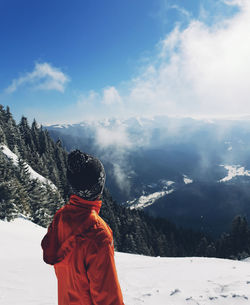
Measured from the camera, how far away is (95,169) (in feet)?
7.97

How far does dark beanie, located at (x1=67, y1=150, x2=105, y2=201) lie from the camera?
235cm

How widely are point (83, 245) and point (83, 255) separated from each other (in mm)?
114

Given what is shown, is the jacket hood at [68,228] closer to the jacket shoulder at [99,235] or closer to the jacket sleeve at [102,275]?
the jacket shoulder at [99,235]

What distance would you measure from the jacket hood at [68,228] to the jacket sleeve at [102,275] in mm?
222

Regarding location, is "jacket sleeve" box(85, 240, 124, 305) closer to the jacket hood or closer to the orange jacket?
the orange jacket

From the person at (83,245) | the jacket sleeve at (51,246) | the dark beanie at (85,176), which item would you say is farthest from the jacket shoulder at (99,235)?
the jacket sleeve at (51,246)

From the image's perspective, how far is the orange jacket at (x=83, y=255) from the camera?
209 centimetres

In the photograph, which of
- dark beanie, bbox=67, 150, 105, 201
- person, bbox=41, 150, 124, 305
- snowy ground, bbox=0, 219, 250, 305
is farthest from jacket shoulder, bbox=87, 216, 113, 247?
snowy ground, bbox=0, 219, 250, 305

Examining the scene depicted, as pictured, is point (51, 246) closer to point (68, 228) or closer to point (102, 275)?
point (68, 228)

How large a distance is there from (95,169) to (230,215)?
613ft

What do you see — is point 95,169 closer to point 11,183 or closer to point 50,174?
point 11,183

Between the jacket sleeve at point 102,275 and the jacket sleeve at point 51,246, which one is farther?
the jacket sleeve at point 51,246

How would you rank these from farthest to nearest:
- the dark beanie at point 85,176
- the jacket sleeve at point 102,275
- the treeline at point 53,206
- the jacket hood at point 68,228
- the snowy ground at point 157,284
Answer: the treeline at point 53,206, the snowy ground at point 157,284, the dark beanie at point 85,176, the jacket hood at point 68,228, the jacket sleeve at point 102,275

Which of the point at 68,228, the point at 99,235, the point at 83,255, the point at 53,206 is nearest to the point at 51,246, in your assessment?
the point at 68,228
